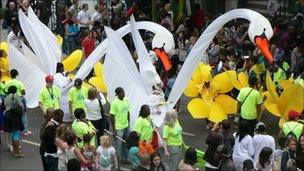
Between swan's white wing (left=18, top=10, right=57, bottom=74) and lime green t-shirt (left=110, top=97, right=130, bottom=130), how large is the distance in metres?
3.29

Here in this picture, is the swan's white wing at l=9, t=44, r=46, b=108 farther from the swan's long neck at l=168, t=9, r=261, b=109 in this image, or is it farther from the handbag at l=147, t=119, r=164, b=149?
the handbag at l=147, t=119, r=164, b=149

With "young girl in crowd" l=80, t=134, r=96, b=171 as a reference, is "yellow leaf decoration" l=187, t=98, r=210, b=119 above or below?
below

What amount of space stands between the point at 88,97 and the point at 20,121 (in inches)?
56.6

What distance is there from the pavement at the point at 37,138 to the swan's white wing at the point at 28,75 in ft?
2.15

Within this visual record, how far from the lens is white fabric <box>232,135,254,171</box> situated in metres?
11.8

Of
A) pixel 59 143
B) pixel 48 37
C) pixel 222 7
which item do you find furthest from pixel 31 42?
pixel 222 7

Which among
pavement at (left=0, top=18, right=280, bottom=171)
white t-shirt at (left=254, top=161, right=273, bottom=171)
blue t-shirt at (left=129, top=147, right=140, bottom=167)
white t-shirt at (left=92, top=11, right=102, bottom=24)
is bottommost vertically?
pavement at (left=0, top=18, right=280, bottom=171)

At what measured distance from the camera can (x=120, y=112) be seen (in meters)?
13.5

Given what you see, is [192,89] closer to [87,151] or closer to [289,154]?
[87,151]

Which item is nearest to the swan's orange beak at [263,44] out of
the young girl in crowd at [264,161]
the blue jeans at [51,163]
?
the young girl in crowd at [264,161]

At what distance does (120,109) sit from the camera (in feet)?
44.1

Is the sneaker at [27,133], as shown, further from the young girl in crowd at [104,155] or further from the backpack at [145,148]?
the backpack at [145,148]

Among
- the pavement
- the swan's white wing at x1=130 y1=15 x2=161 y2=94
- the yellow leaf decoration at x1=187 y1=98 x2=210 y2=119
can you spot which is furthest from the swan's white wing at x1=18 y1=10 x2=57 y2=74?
the yellow leaf decoration at x1=187 y1=98 x2=210 y2=119

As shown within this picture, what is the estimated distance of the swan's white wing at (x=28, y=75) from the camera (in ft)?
53.7
